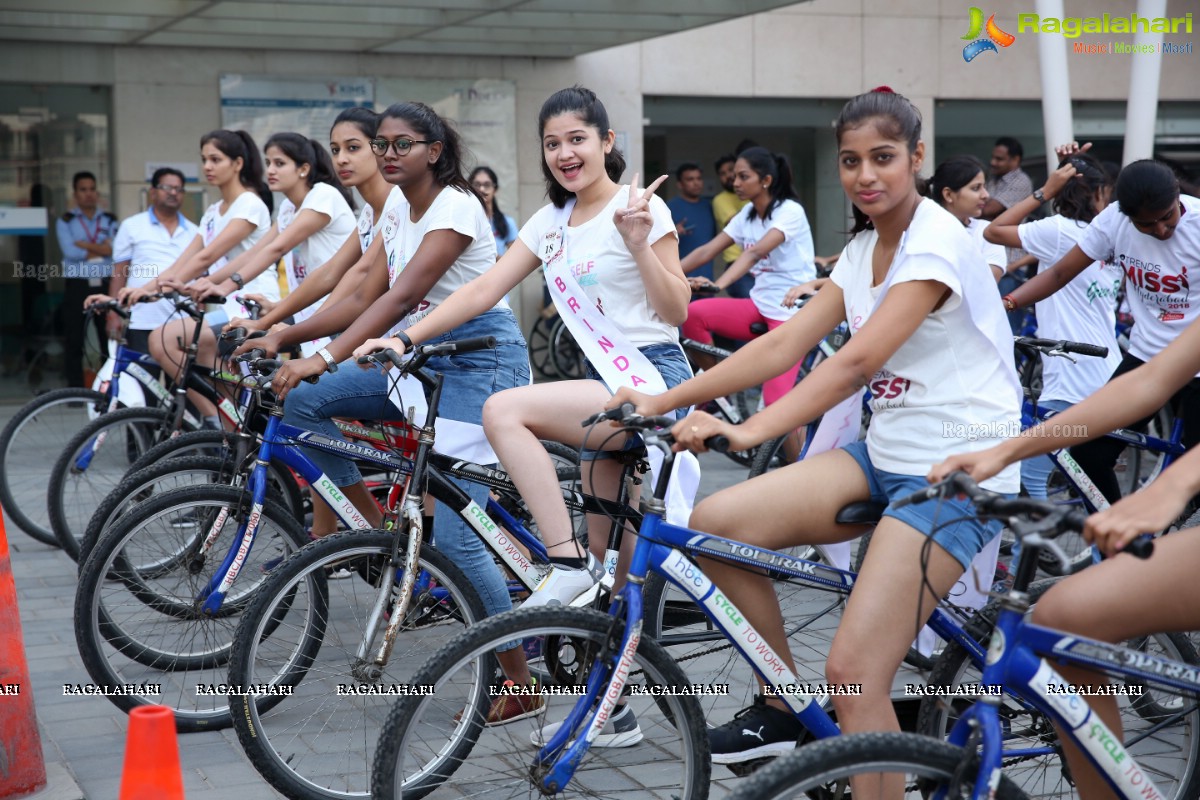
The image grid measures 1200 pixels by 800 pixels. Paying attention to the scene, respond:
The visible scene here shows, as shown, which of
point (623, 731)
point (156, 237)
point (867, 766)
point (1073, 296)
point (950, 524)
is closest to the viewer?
point (867, 766)

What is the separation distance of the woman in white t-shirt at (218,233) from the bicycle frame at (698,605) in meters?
3.79

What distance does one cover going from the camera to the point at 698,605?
3.00 meters

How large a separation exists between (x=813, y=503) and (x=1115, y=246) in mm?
2826

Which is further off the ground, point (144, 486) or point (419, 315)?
point (419, 315)

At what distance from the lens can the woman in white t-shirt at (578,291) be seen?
374cm

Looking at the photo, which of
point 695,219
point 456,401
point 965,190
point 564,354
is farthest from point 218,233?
point 695,219

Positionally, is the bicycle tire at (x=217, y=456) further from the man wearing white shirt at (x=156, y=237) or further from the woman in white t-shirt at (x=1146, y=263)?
the man wearing white shirt at (x=156, y=237)

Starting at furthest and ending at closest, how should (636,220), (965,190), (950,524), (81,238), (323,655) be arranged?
(81,238) → (965,190) → (323,655) → (636,220) → (950,524)

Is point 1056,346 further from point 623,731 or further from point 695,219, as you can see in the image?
point 695,219

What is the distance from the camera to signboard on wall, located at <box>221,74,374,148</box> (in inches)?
504

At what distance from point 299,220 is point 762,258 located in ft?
10.5

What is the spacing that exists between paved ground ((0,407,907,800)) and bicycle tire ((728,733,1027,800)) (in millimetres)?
1420

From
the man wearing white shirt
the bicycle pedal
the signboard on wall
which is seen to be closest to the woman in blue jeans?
the bicycle pedal

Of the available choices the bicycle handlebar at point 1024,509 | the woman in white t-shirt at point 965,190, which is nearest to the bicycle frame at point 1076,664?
the bicycle handlebar at point 1024,509
